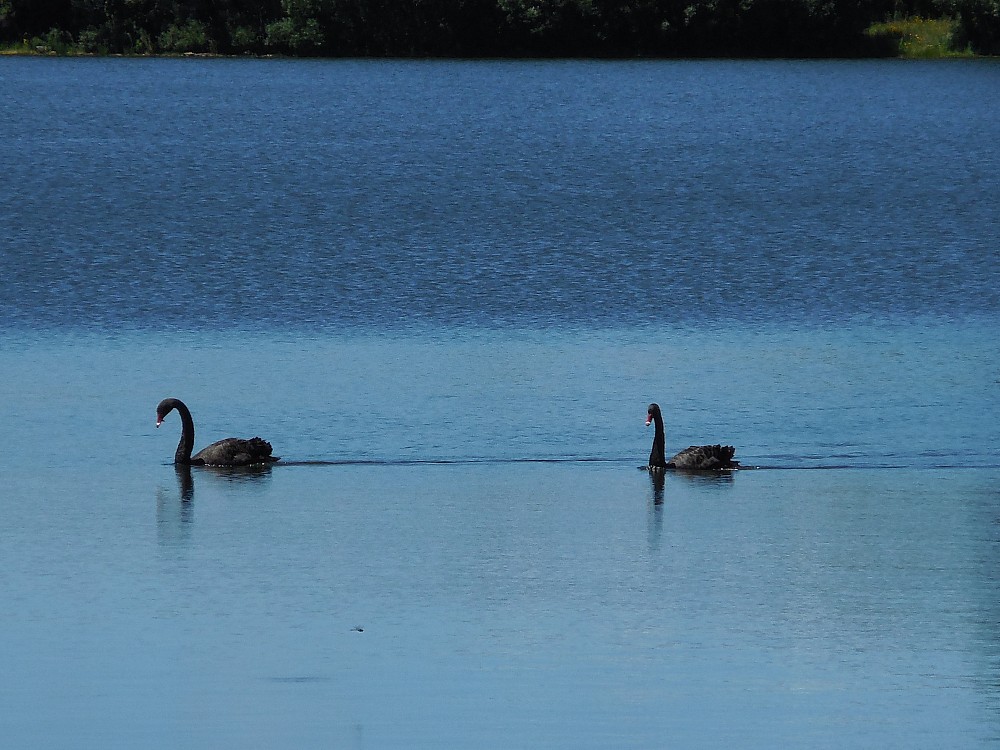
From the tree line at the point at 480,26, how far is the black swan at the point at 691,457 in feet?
236

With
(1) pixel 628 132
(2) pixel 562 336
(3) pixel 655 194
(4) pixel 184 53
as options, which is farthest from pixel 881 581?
(4) pixel 184 53

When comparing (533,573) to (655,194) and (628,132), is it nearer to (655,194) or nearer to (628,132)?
(655,194)

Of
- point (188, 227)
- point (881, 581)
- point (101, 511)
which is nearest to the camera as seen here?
point (881, 581)

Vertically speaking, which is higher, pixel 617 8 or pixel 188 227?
pixel 617 8

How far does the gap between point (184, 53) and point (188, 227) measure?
59236mm

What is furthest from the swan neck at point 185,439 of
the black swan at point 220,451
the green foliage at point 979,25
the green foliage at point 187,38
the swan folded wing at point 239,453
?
the green foliage at point 187,38

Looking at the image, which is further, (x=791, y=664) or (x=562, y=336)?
(x=562, y=336)

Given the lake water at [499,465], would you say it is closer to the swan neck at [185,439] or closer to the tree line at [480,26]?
the swan neck at [185,439]

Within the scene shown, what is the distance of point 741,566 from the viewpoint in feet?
46.1

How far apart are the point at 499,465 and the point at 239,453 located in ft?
7.40

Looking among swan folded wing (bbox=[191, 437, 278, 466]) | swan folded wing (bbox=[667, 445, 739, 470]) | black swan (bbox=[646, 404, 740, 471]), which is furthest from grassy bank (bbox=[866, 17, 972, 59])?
swan folded wing (bbox=[191, 437, 278, 466])

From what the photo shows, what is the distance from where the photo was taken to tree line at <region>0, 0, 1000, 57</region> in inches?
3484

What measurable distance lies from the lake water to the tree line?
152 ft

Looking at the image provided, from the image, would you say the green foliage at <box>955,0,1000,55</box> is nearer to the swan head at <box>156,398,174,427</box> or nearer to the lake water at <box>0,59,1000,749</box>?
the lake water at <box>0,59,1000,749</box>
